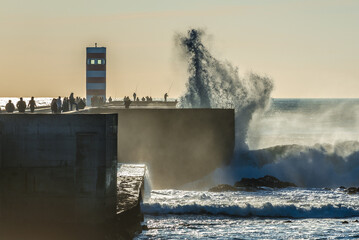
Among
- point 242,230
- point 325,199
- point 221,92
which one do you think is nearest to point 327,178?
point 325,199

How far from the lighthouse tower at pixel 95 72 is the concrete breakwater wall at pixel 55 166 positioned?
1435 inches

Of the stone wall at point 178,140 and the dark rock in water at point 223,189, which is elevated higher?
the stone wall at point 178,140

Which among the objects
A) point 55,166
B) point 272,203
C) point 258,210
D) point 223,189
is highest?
point 55,166

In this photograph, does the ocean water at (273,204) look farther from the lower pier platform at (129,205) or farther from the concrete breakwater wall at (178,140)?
the concrete breakwater wall at (178,140)

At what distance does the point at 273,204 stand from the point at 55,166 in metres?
9.39

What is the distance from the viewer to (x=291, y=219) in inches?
797

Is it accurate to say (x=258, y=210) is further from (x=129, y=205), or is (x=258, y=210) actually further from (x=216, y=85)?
(x=216, y=85)

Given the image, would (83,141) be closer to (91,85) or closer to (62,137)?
(62,137)

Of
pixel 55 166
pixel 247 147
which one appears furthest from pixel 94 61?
pixel 55 166

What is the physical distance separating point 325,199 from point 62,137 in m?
13.5

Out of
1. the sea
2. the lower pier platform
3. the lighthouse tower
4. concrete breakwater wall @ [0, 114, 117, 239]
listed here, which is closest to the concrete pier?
the lower pier platform

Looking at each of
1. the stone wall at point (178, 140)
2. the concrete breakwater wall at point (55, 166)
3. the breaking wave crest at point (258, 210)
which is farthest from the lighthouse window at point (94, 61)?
the concrete breakwater wall at point (55, 166)

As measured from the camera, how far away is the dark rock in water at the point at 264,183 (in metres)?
30.3

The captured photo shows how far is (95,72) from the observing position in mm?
50469
